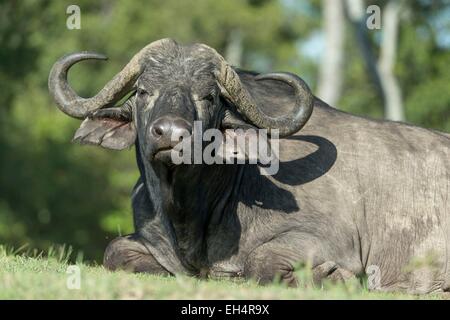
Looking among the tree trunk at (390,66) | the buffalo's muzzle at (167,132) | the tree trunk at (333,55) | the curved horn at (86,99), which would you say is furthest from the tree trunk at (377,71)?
the buffalo's muzzle at (167,132)

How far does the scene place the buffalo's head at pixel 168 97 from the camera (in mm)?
9938

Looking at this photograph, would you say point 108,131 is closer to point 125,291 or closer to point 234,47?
point 125,291

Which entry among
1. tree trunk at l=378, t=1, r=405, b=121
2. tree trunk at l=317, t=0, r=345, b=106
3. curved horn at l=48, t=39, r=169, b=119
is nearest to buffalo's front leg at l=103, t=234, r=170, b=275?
curved horn at l=48, t=39, r=169, b=119

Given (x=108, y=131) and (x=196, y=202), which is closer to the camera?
(x=196, y=202)

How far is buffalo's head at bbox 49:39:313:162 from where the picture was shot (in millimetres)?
9938

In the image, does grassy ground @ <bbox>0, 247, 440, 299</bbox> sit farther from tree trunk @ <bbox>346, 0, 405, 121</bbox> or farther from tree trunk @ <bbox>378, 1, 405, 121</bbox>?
tree trunk @ <bbox>346, 0, 405, 121</bbox>

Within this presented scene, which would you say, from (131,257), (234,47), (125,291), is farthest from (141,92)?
(234,47)

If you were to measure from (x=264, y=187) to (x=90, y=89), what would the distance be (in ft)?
129

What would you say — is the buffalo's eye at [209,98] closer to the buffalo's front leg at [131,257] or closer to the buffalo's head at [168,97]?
the buffalo's head at [168,97]

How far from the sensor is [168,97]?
9.70m

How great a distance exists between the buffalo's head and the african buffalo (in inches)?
0.5

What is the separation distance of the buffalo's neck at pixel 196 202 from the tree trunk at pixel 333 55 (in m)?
21.6
